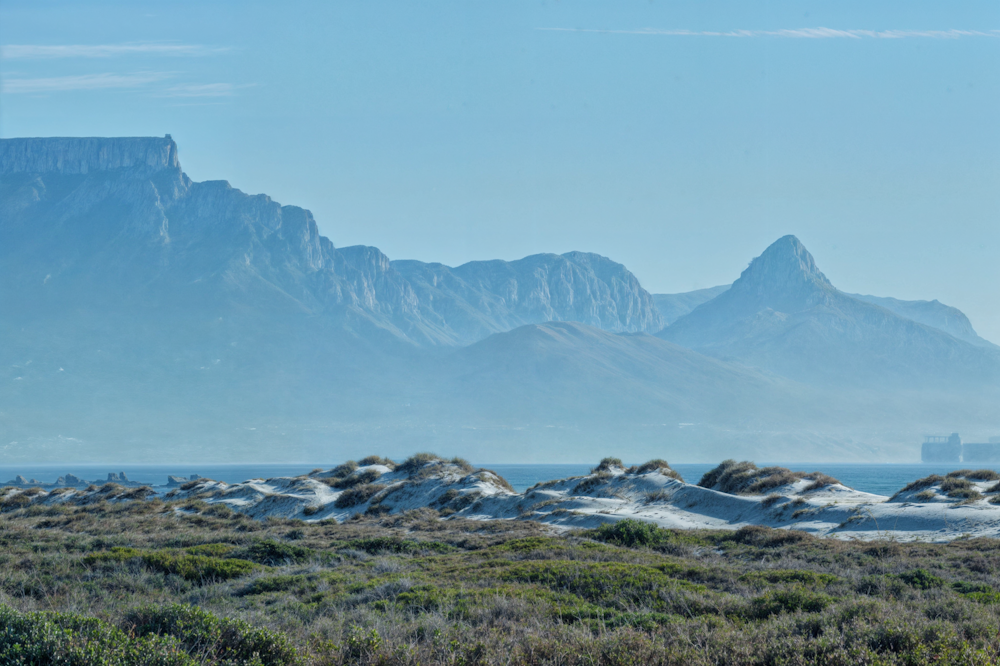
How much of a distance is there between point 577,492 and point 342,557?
27025 mm

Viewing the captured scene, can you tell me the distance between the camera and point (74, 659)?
29.2ft

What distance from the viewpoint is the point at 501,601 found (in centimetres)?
1356

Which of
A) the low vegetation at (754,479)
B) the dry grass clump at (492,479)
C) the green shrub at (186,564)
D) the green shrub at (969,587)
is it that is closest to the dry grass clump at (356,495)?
the dry grass clump at (492,479)

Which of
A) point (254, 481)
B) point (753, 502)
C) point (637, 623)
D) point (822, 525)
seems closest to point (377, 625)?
point (637, 623)

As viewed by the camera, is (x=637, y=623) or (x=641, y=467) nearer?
(x=637, y=623)

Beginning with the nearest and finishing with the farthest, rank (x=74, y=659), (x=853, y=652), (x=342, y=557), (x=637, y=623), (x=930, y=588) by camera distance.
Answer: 1. (x=74, y=659)
2. (x=853, y=652)
3. (x=637, y=623)
4. (x=930, y=588)
5. (x=342, y=557)

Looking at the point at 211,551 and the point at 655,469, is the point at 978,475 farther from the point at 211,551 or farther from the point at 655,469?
the point at 211,551

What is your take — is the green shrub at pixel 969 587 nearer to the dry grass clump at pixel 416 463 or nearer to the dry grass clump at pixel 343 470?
the dry grass clump at pixel 416 463

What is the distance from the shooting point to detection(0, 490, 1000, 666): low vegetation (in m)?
9.77

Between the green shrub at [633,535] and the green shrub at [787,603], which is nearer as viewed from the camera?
the green shrub at [787,603]

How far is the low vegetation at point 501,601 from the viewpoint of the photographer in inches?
384

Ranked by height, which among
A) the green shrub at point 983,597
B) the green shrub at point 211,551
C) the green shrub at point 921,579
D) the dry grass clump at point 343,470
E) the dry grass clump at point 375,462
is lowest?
the dry grass clump at point 343,470

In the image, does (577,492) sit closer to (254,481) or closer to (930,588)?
(254,481)

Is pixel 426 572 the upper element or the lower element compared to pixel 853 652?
lower
